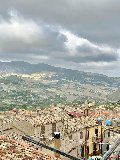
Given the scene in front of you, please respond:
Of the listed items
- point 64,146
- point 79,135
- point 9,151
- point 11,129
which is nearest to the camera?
point 9,151

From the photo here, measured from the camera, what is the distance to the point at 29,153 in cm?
1475

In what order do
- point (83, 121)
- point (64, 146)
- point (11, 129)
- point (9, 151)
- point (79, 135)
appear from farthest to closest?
point (83, 121) < point (79, 135) < point (11, 129) < point (64, 146) < point (9, 151)

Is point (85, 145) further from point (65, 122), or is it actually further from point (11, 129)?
point (11, 129)

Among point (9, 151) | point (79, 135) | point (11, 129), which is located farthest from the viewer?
point (79, 135)

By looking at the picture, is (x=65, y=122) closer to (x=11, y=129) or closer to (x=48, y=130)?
(x=48, y=130)

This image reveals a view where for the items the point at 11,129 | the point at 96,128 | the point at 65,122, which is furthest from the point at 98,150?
the point at 11,129

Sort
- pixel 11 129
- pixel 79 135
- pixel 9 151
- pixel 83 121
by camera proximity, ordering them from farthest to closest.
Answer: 1. pixel 83 121
2. pixel 79 135
3. pixel 11 129
4. pixel 9 151

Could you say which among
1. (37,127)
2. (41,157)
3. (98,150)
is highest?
(41,157)

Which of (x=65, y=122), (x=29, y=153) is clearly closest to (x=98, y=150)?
(x=65, y=122)

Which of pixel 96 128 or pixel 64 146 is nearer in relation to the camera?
pixel 64 146

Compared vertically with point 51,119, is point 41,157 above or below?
above

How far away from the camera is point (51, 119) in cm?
7181

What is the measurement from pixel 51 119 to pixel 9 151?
2266 inches

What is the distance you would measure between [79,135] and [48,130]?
20.5 ft
